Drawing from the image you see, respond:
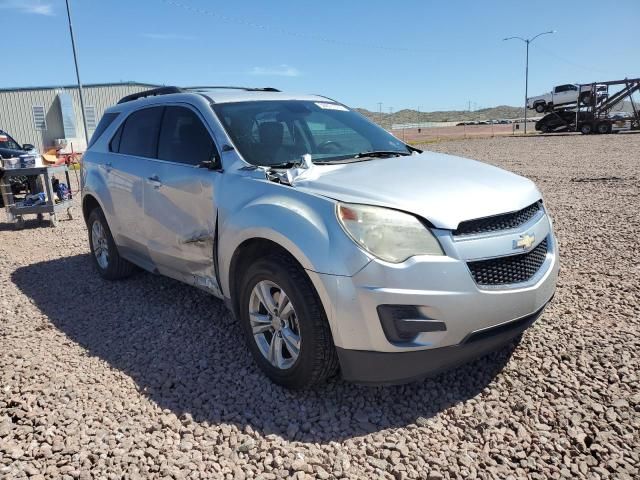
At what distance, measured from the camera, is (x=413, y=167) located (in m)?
3.46

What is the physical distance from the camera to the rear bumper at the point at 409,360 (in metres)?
2.70

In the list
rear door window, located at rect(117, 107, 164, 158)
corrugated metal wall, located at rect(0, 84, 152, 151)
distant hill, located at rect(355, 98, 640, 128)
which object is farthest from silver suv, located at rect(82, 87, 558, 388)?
distant hill, located at rect(355, 98, 640, 128)

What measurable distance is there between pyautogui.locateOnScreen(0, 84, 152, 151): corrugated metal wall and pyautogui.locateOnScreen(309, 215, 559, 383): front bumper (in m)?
35.0

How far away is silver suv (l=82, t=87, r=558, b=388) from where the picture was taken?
8.72 ft

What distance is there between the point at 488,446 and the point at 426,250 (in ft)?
3.35

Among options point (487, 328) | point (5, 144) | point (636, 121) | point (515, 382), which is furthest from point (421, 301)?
point (636, 121)

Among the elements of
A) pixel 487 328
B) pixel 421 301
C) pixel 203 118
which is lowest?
pixel 487 328

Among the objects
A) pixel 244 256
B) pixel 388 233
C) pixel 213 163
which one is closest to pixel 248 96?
pixel 213 163

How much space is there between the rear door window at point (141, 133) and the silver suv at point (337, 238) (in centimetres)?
21

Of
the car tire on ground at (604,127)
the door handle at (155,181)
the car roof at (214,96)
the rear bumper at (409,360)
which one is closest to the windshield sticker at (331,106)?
the car roof at (214,96)

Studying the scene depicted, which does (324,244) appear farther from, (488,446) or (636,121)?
(636,121)

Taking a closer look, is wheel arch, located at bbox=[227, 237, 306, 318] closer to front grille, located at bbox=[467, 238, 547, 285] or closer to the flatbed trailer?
front grille, located at bbox=[467, 238, 547, 285]

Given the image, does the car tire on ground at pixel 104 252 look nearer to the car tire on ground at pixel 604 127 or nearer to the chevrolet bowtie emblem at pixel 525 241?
Answer: the chevrolet bowtie emblem at pixel 525 241

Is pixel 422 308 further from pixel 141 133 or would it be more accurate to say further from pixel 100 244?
pixel 100 244
